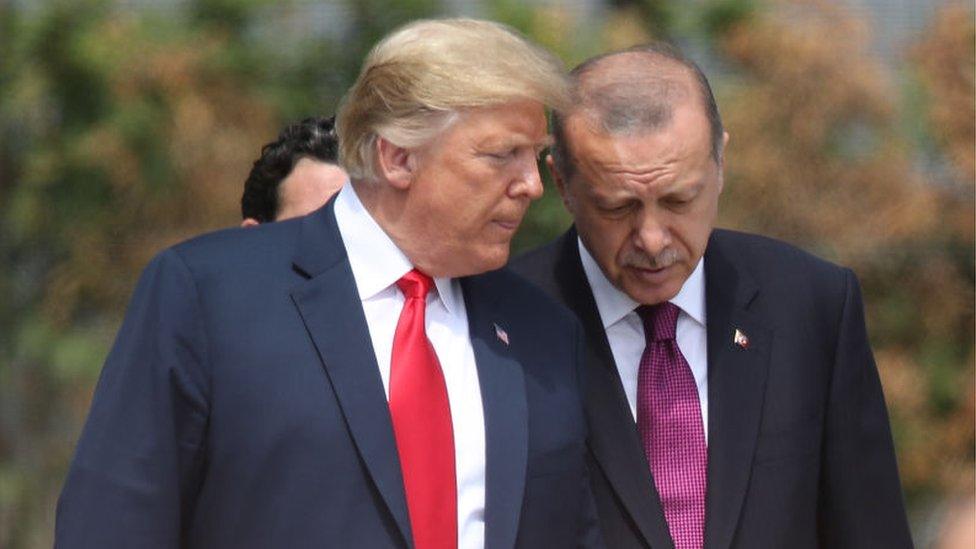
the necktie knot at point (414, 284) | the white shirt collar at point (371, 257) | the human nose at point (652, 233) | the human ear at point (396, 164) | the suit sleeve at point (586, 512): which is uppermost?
the human ear at point (396, 164)

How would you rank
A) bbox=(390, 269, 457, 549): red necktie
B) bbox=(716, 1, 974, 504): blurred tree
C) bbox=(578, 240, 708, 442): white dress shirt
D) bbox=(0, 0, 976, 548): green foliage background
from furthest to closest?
bbox=(716, 1, 974, 504): blurred tree → bbox=(0, 0, 976, 548): green foliage background → bbox=(578, 240, 708, 442): white dress shirt → bbox=(390, 269, 457, 549): red necktie

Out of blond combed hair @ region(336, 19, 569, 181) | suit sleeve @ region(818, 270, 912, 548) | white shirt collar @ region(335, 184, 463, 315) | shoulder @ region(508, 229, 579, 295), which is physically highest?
blond combed hair @ region(336, 19, 569, 181)

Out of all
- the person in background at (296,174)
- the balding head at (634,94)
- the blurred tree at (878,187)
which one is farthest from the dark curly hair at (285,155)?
the blurred tree at (878,187)

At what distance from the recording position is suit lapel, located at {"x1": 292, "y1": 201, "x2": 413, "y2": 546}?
2.72 metres

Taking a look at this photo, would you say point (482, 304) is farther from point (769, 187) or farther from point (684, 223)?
point (769, 187)

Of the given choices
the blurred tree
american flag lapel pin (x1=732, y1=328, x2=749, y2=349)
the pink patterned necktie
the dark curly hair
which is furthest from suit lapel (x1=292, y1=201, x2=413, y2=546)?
the blurred tree

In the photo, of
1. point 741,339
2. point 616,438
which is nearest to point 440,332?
point 616,438

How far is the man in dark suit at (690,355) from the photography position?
10.5ft

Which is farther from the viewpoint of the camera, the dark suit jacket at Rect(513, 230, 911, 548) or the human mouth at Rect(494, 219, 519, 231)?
the dark suit jacket at Rect(513, 230, 911, 548)

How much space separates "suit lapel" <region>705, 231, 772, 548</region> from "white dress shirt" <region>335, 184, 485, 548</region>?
0.53 meters

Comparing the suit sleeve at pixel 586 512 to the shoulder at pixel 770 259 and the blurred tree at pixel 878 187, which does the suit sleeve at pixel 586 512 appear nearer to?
the shoulder at pixel 770 259

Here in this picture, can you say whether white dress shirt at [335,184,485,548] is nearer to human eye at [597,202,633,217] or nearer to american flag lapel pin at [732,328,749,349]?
human eye at [597,202,633,217]

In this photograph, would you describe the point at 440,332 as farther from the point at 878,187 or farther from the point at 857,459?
the point at 878,187

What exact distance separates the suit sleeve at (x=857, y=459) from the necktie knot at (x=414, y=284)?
33.9 inches
